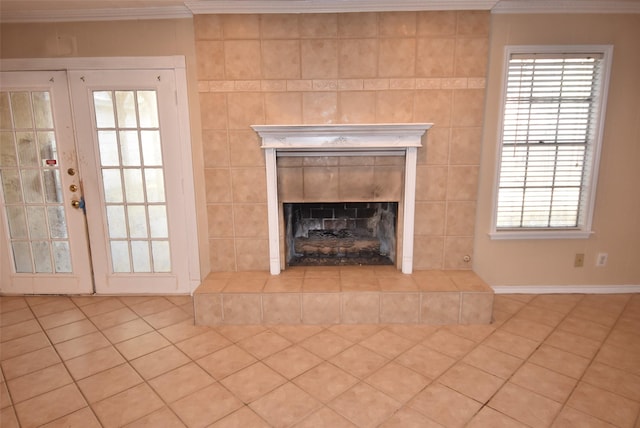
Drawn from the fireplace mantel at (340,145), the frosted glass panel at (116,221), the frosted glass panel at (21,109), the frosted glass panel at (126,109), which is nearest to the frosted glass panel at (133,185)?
the frosted glass panel at (116,221)

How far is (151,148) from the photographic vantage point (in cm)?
292

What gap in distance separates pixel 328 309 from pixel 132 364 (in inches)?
50.9

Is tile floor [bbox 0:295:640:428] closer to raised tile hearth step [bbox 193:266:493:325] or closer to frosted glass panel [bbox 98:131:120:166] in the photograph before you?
raised tile hearth step [bbox 193:266:493:325]

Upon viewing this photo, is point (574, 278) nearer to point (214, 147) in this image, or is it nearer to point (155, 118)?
point (214, 147)

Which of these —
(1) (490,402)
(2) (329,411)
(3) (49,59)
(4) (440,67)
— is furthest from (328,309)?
(3) (49,59)

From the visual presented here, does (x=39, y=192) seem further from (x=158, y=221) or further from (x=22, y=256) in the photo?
(x=158, y=221)

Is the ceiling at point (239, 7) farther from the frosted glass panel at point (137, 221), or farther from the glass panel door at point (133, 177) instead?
the frosted glass panel at point (137, 221)

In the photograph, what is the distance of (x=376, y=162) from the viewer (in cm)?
282

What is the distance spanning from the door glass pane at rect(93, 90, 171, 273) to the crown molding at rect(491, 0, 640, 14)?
2.74 metres

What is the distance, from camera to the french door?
112 inches

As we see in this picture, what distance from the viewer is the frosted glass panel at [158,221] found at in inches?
119

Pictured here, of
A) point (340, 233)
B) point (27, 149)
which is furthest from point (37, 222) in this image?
point (340, 233)

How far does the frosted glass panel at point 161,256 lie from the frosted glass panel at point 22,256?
1.09 metres

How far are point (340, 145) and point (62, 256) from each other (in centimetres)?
255
